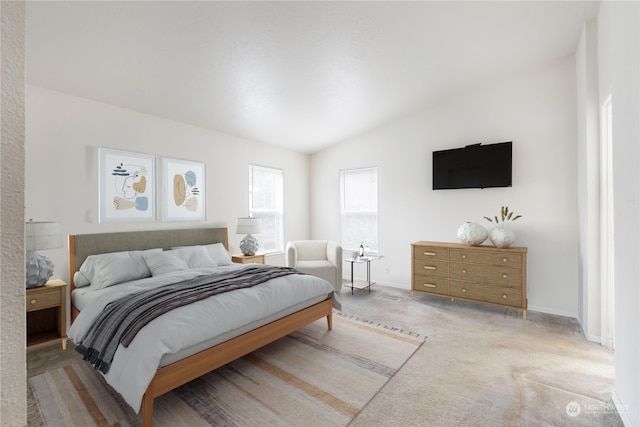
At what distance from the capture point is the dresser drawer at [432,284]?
398 centimetres

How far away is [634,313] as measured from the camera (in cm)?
166

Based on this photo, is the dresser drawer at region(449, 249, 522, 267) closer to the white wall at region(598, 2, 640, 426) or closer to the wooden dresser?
the wooden dresser

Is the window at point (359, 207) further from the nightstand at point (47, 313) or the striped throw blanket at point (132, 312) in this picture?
the nightstand at point (47, 313)

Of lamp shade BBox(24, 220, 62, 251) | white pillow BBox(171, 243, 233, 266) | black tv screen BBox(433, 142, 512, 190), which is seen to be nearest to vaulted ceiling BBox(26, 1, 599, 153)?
black tv screen BBox(433, 142, 512, 190)

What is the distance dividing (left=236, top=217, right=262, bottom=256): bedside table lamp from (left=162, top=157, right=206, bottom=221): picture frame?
0.55 metres

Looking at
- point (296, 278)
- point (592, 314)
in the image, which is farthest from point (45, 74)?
point (592, 314)

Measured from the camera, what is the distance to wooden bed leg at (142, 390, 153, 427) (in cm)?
176

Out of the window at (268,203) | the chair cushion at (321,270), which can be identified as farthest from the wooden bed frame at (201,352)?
the chair cushion at (321,270)

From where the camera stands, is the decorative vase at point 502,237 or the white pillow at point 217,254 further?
the white pillow at point 217,254

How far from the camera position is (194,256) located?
3.73 meters

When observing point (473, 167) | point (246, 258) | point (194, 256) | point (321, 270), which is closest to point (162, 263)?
point (194, 256)

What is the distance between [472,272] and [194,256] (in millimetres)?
3518

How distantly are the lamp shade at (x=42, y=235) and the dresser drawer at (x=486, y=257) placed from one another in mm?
4320

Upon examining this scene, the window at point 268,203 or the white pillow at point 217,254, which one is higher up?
the window at point 268,203
